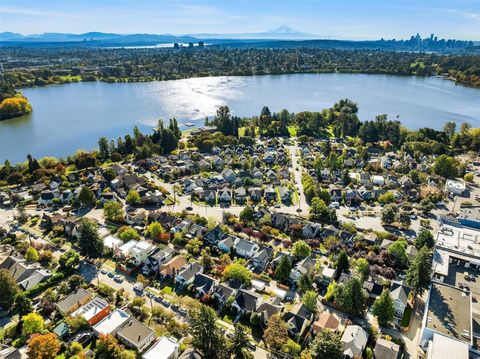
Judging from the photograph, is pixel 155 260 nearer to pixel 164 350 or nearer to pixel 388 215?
pixel 164 350

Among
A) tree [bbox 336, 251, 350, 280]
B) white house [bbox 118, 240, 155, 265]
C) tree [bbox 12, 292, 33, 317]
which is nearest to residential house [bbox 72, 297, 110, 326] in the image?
tree [bbox 12, 292, 33, 317]

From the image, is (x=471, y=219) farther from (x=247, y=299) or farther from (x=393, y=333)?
(x=247, y=299)

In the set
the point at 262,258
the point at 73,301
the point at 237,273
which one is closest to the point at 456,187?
the point at 262,258

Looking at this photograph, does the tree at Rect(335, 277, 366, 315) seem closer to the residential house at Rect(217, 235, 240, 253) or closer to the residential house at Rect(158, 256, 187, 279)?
the residential house at Rect(217, 235, 240, 253)

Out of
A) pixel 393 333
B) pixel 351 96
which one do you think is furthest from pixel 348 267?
pixel 351 96

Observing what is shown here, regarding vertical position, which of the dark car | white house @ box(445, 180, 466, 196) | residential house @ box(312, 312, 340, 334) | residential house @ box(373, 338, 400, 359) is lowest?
the dark car
